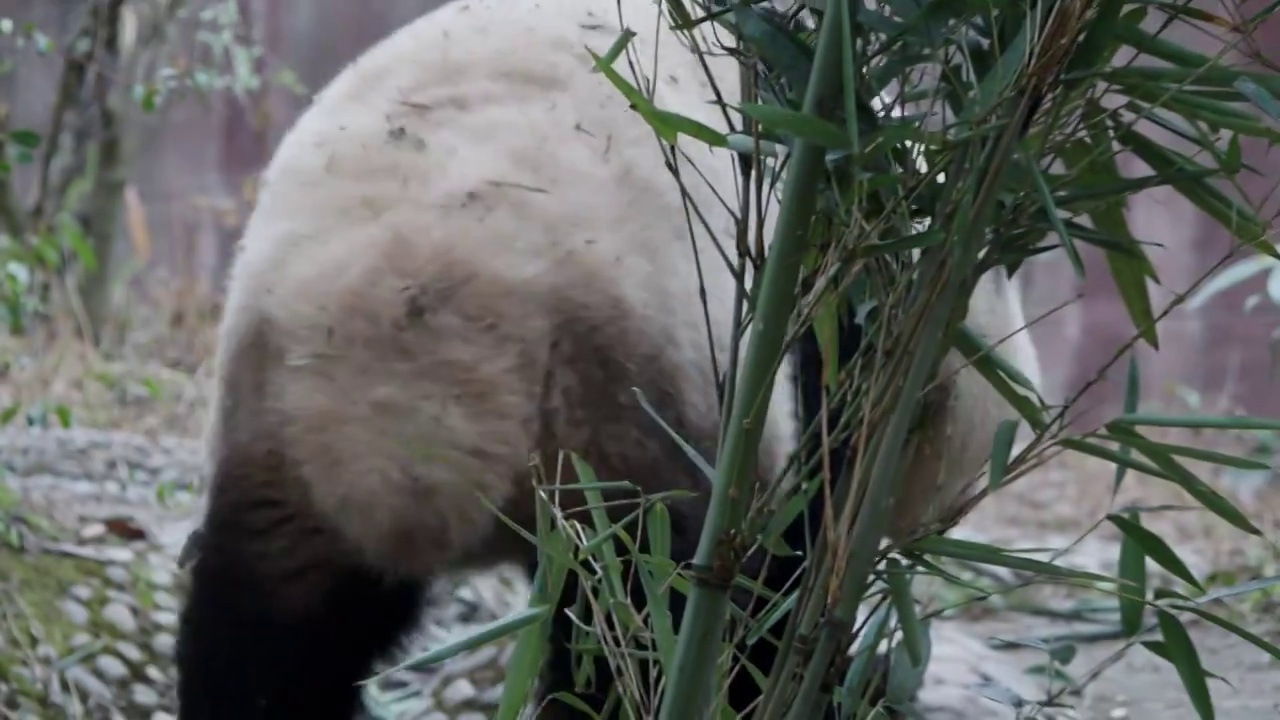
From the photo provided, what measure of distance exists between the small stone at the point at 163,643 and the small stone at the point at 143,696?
0.08 m

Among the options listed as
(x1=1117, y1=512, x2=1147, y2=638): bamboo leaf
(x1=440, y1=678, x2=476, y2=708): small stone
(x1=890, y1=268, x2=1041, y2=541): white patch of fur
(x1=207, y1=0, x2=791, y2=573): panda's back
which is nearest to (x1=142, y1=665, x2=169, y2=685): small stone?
(x1=440, y1=678, x2=476, y2=708): small stone

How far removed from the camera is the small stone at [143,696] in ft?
6.73

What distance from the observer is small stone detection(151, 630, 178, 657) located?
7.08 ft

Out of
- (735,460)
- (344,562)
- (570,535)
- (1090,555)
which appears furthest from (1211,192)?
(1090,555)

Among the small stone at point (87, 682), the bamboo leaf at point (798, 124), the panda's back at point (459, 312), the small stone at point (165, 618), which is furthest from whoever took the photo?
the small stone at point (165, 618)

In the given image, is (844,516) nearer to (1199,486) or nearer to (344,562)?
(1199,486)

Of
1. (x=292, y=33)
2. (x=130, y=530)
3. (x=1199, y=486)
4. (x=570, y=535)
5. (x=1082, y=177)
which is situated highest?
(x=292, y=33)

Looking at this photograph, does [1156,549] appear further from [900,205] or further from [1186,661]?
[900,205]

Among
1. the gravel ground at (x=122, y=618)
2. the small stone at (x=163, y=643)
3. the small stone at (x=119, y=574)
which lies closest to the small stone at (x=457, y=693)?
the gravel ground at (x=122, y=618)

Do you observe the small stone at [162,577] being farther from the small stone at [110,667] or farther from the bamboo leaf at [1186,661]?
the bamboo leaf at [1186,661]

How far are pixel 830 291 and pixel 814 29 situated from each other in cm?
19

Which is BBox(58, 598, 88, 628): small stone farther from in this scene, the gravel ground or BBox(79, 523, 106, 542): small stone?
BBox(79, 523, 106, 542): small stone

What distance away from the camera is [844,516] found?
956 mm

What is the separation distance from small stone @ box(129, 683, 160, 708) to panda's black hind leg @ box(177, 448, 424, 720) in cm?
57
